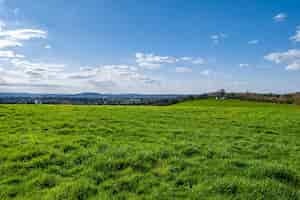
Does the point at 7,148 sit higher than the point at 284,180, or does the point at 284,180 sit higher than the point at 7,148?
the point at 7,148

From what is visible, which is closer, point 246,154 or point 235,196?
point 235,196

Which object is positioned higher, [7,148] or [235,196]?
[7,148]

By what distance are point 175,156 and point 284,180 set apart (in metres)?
3.30

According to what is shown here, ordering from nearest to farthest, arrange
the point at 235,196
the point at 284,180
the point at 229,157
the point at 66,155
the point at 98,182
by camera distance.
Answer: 1. the point at 235,196
2. the point at 98,182
3. the point at 284,180
4. the point at 66,155
5. the point at 229,157

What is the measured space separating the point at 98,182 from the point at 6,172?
2784mm

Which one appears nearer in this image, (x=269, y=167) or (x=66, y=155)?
(x=269, y=167)

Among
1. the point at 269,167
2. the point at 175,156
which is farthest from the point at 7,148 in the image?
the point at 269,167

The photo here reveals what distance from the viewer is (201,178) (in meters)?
6.61

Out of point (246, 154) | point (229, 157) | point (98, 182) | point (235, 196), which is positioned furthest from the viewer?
point (246, 154)

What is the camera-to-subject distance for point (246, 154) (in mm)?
9453

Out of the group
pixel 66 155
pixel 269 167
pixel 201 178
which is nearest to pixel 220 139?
pixel 269 167

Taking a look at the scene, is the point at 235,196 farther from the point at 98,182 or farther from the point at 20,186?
the point at 20,186

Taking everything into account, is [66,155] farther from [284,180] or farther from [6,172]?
[284,180]

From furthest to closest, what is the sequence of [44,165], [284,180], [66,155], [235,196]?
[66,155], [44,165], [284,180], [235,196]
